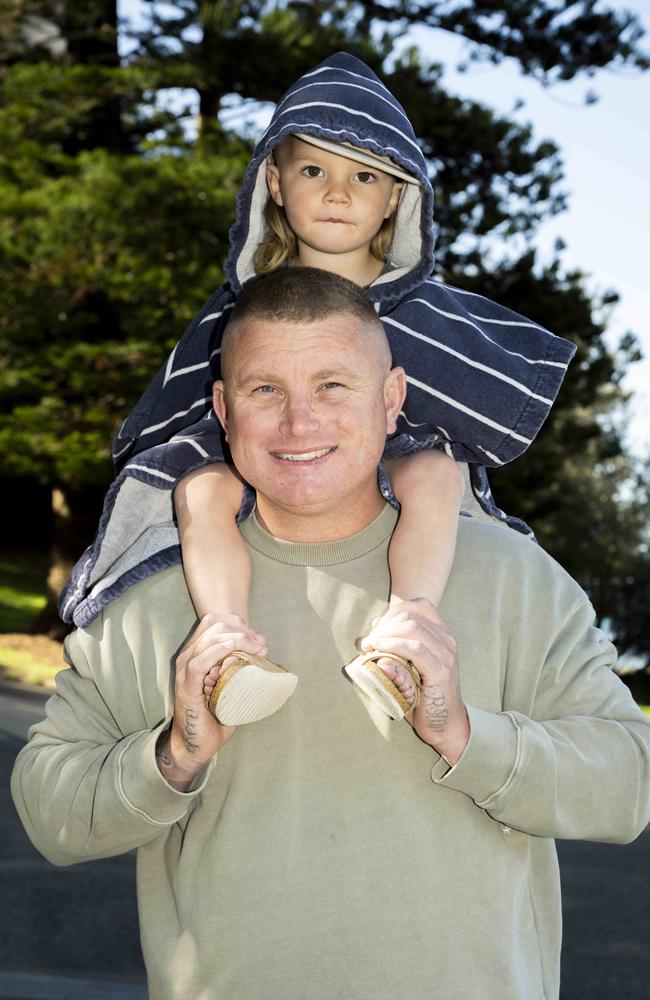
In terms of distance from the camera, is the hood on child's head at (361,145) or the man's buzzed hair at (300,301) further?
the hood on child's head at (361,145)

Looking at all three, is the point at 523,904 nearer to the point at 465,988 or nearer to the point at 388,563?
the point at 465,988

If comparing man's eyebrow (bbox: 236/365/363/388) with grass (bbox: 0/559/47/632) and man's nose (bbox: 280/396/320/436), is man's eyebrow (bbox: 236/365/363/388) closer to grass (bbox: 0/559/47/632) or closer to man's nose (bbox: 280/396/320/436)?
man's nose (bbox: 280/396/320/436)

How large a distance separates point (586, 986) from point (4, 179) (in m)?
9.82

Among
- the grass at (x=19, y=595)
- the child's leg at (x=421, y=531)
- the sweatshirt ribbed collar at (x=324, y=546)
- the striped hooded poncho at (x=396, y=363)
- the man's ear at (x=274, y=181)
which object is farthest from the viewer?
the grass at (x=19, y=595)

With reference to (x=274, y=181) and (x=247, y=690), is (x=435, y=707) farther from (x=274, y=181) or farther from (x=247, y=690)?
(x=274, y=181)

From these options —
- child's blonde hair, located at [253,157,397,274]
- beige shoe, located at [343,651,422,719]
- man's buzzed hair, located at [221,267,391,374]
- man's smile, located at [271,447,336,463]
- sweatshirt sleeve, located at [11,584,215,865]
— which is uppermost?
man's buzzed hair, located at [221,267,391,374]

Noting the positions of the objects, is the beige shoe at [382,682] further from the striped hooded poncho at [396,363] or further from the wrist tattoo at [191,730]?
the striped hooded poncho at [396,363]

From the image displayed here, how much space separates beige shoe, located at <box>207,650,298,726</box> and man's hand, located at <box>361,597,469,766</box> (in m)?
0.14

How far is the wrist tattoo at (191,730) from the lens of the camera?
5.65 ft

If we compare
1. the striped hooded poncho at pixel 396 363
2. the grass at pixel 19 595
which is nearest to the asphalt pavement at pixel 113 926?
the striped hooded poncho at pixel 396 363

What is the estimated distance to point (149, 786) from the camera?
1.76 metres

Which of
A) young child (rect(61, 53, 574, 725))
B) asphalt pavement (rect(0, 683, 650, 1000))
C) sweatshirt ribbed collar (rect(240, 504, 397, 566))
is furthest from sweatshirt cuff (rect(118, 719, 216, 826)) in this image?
asphalt pavement (rect(0, 683, 650, 1000))

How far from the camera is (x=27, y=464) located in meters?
12.3

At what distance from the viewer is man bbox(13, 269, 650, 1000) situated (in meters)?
1.75
